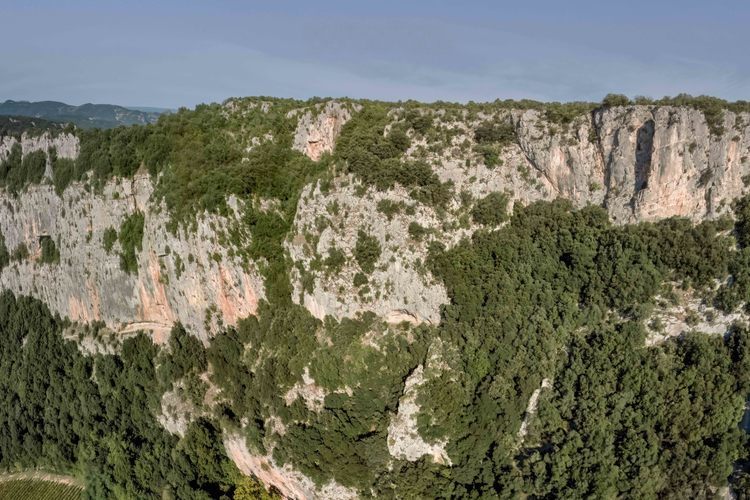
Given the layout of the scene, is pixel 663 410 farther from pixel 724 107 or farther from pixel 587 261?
pixel 724 107

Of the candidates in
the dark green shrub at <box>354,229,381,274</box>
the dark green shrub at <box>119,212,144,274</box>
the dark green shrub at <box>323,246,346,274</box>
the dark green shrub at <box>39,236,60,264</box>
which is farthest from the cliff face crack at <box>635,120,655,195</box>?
the dark green shrub at <box>39,236,60,264</box>

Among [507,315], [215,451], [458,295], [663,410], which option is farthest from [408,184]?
[215,451]

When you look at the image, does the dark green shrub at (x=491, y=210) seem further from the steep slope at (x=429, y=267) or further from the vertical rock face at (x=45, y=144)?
the vertical rock face at (x=45, y=144)

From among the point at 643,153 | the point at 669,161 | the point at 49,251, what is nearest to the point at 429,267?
the point at 643,153

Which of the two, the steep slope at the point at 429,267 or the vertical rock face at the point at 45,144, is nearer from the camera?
the steep slope at the point at 429,267

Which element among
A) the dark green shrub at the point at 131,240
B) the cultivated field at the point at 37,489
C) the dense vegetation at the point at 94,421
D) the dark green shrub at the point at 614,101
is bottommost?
the cultivated field at the point at 37,489

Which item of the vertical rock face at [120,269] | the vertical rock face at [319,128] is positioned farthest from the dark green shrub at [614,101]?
the vertical rock face at [120,269]
